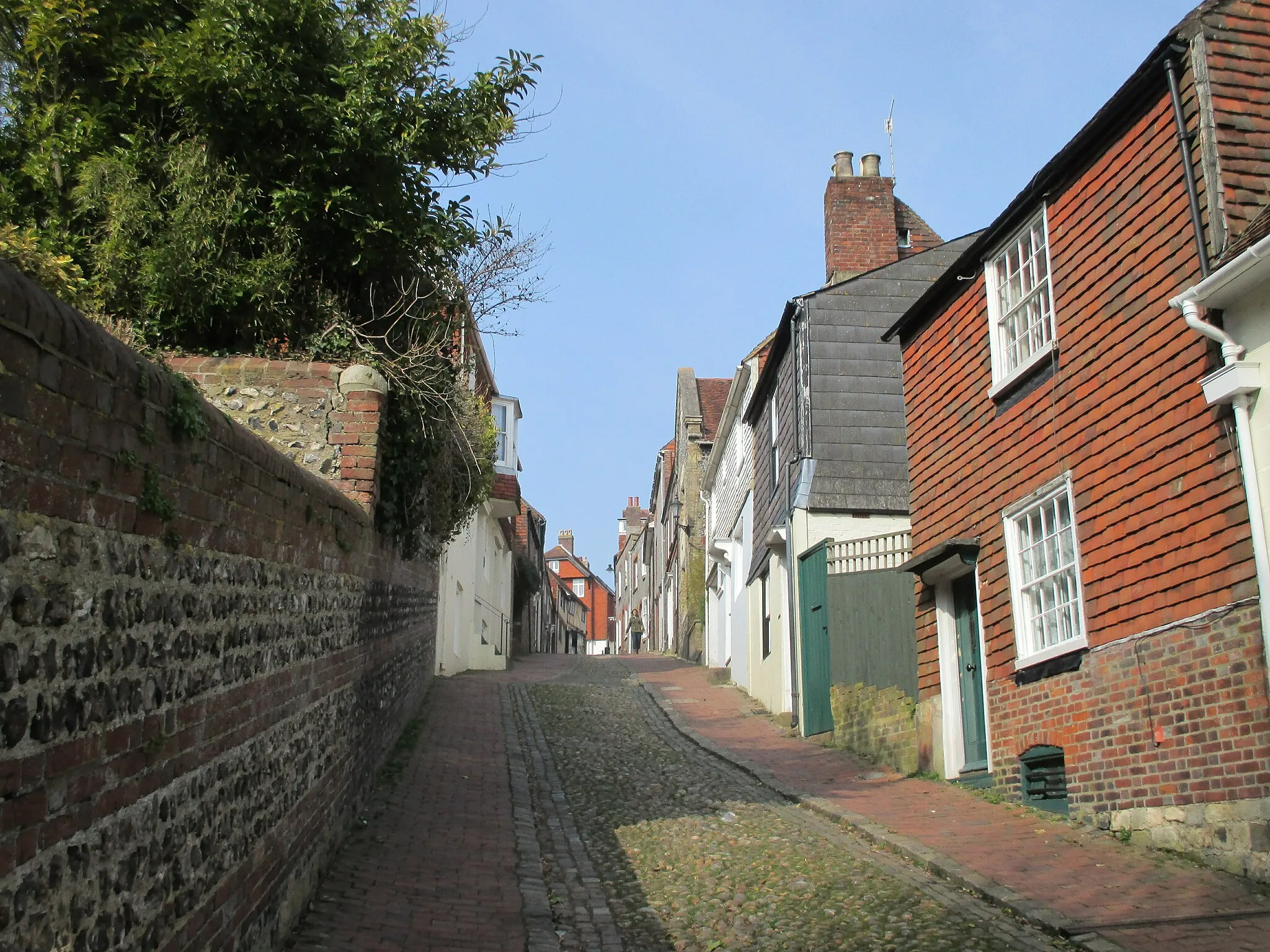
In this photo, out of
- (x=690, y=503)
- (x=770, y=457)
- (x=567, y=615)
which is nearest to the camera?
(x=770, y=457)

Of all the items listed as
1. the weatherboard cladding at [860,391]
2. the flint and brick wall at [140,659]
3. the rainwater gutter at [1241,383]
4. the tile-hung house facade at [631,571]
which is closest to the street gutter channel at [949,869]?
the rainwater gutter at [1241,383]

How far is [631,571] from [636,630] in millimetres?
8404

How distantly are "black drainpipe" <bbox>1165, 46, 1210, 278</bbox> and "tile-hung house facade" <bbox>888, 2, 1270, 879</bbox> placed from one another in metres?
0.02

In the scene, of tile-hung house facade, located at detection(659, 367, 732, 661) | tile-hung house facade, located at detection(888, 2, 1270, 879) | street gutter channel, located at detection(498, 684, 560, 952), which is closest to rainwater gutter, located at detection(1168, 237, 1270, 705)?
tile-hung house facade, located at detection(888, 2, 1270, 879)

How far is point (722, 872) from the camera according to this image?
7.85 metres

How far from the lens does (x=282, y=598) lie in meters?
5.84

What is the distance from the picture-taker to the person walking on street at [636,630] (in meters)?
61.5

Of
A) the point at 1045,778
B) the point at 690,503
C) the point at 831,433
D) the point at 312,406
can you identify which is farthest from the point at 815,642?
the point at 690,503

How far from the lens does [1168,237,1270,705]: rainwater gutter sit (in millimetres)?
6430

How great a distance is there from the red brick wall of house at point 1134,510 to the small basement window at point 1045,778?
0.39 feet

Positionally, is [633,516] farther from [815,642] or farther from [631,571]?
[815,642]

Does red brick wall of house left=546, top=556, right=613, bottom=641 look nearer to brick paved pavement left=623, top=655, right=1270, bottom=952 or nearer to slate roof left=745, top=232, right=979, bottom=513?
slate roof left=745, top=232, right=979, bottom=513

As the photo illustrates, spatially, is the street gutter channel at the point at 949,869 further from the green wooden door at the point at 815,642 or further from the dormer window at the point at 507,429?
the dormer window at the point at 507,429

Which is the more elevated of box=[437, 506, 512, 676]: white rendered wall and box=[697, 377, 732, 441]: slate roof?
box=[697, 377, 732, 441]: slate roof
